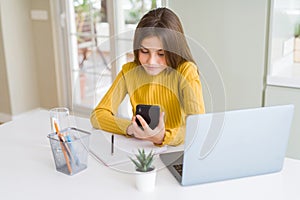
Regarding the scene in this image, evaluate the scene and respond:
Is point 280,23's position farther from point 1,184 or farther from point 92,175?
point 1,184

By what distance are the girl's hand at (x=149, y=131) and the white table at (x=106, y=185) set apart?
0.19 meters

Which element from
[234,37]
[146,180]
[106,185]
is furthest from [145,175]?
[234,37]

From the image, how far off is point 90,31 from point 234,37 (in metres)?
1.66

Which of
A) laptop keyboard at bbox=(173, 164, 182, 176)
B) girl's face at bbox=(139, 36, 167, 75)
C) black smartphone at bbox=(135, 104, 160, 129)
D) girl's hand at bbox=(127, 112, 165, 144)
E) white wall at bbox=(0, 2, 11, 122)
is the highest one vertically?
girl's face at bbox=(139, 36, 167, 75)

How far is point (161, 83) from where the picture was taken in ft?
5.28

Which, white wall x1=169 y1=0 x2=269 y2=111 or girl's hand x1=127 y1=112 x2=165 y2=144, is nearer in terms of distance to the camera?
girl's hand x1=127 y1=112 x2=165 y2=144

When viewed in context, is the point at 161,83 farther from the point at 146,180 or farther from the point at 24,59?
the point at 24,59

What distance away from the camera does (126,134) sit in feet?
5.27

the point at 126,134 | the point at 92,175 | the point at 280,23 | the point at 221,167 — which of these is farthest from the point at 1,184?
the point at 280,23

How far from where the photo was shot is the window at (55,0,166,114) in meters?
3.39

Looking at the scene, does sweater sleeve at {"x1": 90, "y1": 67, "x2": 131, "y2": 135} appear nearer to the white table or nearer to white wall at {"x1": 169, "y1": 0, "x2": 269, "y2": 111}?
the white table

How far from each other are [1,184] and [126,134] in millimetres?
508

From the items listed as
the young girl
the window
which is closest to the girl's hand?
the young girl

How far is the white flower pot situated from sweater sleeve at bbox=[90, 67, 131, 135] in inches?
17.8
